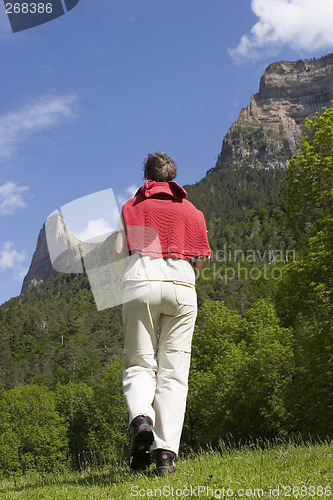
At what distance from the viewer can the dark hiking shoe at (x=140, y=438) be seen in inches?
148

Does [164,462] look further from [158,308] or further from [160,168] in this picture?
[160,168]

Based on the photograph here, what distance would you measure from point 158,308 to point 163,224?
0.63 m

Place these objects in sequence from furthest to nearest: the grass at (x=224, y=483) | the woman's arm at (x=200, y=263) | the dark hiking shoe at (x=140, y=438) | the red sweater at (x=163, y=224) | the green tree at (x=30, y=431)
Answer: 1. the green tree at (x=30, y=431)
2. the woman's arm at (x=200, y=263)
3. the red sweater at (x=163, y=224)
4. the dark hiking shoe at (x=140, y=438)
5. the grass at (x=224, y=483)

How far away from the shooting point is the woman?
398 cm

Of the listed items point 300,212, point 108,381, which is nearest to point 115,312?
point 108,381

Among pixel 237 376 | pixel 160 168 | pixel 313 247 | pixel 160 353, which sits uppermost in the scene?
pixel 313 247

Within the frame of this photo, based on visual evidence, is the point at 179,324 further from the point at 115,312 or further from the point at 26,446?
the point at 115,312

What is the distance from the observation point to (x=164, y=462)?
388cm

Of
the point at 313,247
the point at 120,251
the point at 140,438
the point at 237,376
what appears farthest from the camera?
the point at 237,376

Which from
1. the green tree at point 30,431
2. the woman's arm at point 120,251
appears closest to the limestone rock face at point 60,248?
the woman's arm at point 120,251

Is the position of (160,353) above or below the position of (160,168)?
below

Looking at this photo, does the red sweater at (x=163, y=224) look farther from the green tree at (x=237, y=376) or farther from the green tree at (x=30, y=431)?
the green tree at (x=30, y=431)

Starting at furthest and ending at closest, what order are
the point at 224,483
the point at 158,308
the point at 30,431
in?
the point at 30,431
the point at 158,308
the point at 224,483

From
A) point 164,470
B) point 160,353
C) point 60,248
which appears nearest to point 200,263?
point 160,353
